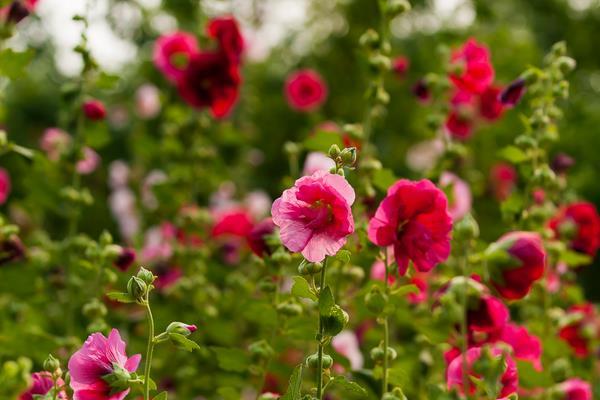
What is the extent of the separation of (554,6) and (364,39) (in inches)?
303

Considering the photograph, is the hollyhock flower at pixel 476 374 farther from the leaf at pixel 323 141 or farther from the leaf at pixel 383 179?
the leaf at pixel 323 141

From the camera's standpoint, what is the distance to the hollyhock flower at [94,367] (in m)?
1.03

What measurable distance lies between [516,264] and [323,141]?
656mm

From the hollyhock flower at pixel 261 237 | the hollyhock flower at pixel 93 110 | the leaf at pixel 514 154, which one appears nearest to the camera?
the hollyhock flower at pixel 261 237

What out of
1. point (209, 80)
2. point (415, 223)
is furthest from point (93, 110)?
point (415, 223)

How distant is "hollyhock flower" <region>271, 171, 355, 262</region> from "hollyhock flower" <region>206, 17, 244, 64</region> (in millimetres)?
963

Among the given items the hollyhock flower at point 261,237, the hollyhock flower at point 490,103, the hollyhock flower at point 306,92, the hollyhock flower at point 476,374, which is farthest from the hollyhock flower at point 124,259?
the hollyhock flower at point 306,92

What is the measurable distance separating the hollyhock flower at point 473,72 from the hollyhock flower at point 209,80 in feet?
1.64

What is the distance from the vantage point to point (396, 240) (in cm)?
113

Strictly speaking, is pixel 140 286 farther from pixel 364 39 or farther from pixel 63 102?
pixel 63 102

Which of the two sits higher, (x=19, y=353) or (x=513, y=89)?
(x=513, y=89)

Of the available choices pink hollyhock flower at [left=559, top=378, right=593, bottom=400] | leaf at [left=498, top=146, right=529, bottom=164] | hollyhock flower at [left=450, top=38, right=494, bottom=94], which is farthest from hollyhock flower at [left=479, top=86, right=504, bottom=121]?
pink hollyhock flower at [left=559, top=378, right=593, bottom=400]

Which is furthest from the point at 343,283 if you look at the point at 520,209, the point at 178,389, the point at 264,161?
the point at 264,161

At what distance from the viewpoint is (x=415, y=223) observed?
113cm
